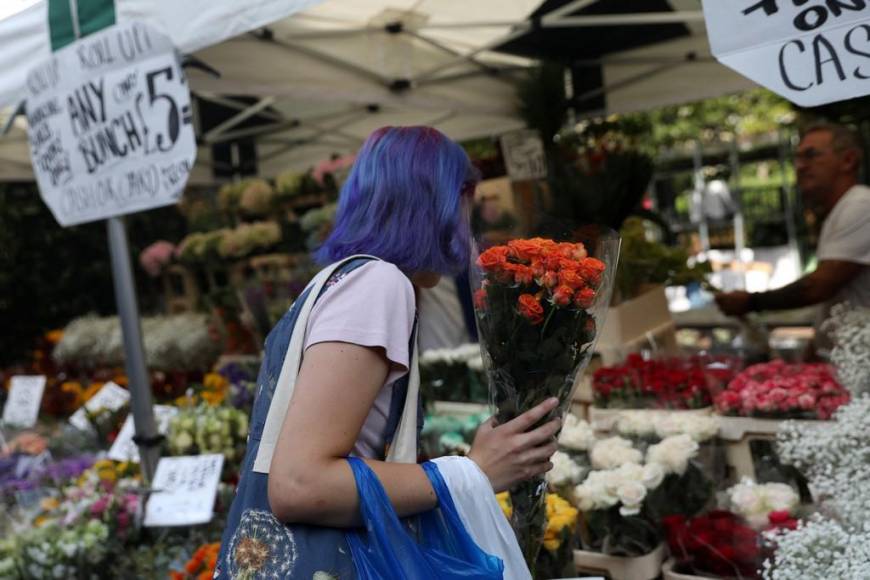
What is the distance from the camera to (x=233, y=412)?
10.8 feet

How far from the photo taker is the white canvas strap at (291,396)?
4.11 ft

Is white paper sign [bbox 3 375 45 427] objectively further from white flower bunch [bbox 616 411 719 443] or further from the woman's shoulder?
the woman's shoulder

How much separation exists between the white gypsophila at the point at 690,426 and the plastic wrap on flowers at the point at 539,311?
1.00 meters

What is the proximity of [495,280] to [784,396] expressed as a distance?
1.37 meters

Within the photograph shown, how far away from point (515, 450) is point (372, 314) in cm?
33

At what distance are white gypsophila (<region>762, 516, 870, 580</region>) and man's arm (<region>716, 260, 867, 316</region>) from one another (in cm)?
152

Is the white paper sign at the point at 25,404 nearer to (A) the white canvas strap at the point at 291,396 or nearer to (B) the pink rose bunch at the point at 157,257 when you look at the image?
(B) the pink rose bunch at the point at 157,257

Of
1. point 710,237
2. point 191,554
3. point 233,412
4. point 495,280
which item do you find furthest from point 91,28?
point 710,237

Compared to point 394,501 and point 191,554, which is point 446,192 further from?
point 191,554

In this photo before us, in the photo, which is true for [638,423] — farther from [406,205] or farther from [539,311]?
[406,205]

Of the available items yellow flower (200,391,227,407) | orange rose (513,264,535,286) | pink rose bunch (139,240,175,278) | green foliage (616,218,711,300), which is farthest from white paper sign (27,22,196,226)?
pink rose bunch (139,240,175,278)

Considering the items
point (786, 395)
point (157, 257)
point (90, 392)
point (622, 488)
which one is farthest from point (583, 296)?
point (157, 257)

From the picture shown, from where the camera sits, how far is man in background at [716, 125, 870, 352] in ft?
9.64

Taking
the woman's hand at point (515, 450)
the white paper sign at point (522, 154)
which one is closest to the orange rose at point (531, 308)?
the woman's hand at point (515, 450)
